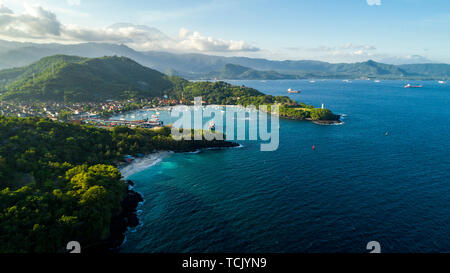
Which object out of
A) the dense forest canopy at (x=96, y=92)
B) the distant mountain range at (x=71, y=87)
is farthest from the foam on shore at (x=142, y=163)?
the distant mountain range at (x=71, y=87)

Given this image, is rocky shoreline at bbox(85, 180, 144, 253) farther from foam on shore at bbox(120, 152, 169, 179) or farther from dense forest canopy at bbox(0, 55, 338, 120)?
dense forest canopy at bbox(0, 55, 338, 120)

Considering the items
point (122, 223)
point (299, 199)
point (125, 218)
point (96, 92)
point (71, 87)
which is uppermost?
point (71, 87)

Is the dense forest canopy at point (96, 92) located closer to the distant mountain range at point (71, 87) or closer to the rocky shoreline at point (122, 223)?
the distant mountain range at point (71, 87)

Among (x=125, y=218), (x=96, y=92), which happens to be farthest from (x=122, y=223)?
(x=96, y=92)

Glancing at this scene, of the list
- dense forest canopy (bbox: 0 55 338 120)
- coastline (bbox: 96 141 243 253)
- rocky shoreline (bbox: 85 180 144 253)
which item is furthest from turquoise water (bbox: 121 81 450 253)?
dense forest canopy (bbox: 0 55 338 120)

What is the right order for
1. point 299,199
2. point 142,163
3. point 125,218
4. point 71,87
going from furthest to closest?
1. point 71,87
2. point 142,163
3. point 299,199
4. point 125,218

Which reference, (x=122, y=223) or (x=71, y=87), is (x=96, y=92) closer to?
(x=71, y=87)

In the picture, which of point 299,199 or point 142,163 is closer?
point 299,199
